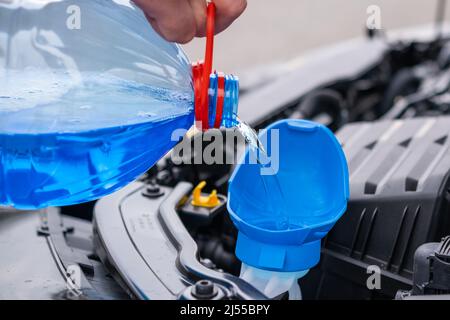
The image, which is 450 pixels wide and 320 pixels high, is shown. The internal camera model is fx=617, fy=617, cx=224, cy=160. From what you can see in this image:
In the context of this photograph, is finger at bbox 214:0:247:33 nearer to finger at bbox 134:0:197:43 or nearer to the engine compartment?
finger at bbox 134:0:197:43

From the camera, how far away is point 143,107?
119 cm

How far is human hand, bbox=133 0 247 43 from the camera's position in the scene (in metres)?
0.90

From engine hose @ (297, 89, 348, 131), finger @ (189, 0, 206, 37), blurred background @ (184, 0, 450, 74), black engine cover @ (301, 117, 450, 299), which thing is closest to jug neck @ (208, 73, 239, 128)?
finger @ (189, 0, 206, 37)

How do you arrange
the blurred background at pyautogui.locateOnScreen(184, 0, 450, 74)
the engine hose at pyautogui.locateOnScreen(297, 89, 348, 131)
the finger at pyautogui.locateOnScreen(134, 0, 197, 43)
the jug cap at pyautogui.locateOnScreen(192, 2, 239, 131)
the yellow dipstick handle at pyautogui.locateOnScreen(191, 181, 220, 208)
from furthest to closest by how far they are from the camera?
the blurred background at pyautogui.locateOnScreen(184, 0, 450, 74), the engine hose at pyautogui.locateOnScreen(297, 89, 348, 131), the yellow dipstick handle at pyautogui.locateOnScreen(191, 181, 220, 208), the jug cap at pyautogui.locateOnScreen(192, 2, 239, 131), the finger at pyautogui.locateOnScreen(134, 0, 197, 43)

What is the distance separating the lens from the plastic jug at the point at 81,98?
1.12m

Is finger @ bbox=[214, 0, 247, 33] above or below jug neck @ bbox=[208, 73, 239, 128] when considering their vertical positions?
above

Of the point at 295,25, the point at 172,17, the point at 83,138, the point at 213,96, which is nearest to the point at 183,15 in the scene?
the point at 172,17

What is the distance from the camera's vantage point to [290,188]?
1257 mm

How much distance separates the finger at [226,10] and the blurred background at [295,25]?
14.6 ft

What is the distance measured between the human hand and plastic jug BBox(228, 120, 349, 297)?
1.08 ft

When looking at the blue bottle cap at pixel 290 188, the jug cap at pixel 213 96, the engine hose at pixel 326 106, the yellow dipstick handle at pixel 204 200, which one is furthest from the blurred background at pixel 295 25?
the jug cap at pixel 213 96

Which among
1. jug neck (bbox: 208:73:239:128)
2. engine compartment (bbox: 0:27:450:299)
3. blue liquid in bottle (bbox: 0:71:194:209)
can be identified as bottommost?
engine compartment (bbox: 0:27:450:299)

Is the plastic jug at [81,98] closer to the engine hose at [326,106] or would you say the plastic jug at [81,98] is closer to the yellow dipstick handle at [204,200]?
the yellow dipstick handle at [204,200]

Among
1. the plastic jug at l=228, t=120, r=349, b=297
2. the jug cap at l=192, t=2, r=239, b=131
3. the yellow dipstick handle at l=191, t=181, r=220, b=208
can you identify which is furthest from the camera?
the yellow dipstick handle at l=191, t=181, r=220, b=208
